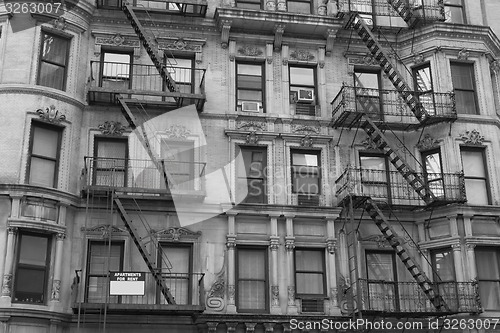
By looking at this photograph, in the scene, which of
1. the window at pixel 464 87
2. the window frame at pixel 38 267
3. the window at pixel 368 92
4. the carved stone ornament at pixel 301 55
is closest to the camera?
the window frame at pixel 38 267

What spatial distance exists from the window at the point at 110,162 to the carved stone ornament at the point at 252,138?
171 inches

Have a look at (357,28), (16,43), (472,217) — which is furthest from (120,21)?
(472,217)

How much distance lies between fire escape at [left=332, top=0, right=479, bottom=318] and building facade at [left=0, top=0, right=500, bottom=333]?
89 millimetres

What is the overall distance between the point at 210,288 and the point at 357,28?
36.9 feet

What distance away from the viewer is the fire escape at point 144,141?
22234 mm

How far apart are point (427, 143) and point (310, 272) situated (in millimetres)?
6682

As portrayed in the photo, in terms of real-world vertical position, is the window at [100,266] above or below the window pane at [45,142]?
below

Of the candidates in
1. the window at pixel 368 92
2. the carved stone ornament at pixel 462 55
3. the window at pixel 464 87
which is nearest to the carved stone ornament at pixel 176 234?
the window at pixel 368 92

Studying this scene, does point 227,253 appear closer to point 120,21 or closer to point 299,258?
point 299,258

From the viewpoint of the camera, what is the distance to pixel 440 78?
2564 centimetres

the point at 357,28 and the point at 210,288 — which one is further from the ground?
the point at 357,28

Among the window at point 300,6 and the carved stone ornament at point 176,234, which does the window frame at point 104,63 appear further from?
the window at point 300,6

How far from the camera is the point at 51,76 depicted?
77.5ft

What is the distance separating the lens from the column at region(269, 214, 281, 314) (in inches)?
885
